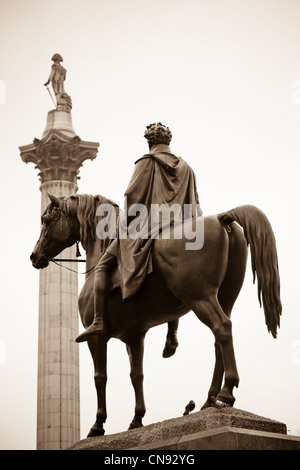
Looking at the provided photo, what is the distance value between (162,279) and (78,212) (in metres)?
1.95

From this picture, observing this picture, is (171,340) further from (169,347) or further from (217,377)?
(217,377)

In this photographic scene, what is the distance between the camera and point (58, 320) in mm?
30062

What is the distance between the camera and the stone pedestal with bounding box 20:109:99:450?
28.8 metres

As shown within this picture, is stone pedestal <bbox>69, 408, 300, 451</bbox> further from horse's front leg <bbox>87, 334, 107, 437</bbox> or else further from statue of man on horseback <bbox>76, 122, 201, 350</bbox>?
statue of man on horseback <bbox>76, 122, 201, 350</bbox>

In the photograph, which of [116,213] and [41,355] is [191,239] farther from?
[41,355]

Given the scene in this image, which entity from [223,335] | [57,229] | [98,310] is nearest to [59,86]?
[57,229]

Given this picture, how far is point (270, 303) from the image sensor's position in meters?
9.60

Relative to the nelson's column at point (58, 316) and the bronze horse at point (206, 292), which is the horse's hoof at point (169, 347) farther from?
the nelson's column at point (58, 316)

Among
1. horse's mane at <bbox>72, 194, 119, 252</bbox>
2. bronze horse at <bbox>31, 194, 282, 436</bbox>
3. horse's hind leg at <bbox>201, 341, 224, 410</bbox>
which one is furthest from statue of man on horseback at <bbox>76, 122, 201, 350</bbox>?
horse's hind leg at <bbox>201, 341, 224, 410</bbox>

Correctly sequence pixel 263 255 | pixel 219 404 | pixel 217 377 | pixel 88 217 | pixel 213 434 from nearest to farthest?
pixel 213 434
pixel 219 404
pixel 263 255
pixel 217 377
pixel 88 217
